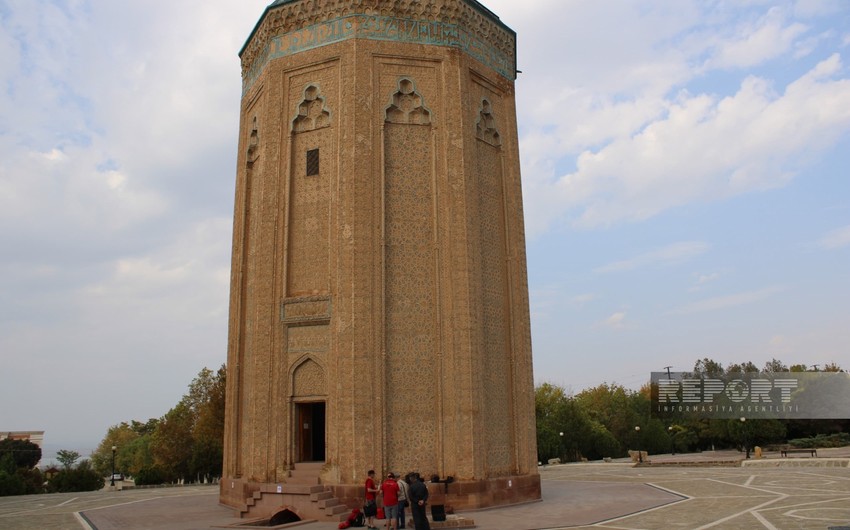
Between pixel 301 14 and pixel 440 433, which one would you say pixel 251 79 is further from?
pixel 440 433

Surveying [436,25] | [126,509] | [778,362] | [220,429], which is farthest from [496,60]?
[778,362]

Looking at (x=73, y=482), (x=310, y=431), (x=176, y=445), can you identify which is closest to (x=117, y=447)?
(x=176, y=445)

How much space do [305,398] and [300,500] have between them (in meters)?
2.18

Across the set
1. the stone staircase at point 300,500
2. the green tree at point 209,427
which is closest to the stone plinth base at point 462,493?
the stone staircase at point 300,500

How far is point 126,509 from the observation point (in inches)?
605

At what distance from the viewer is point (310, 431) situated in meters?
14.6

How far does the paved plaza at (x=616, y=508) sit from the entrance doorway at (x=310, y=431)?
1913 mm

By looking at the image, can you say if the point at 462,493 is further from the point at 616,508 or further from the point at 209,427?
the point at 209,427

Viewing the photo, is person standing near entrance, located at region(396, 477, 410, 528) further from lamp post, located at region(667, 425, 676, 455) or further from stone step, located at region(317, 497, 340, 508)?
lamp post, located at region(667, 425, 676, 455)

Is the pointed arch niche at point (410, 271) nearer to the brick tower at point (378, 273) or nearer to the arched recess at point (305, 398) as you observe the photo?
the brick tower at point (378, 273)

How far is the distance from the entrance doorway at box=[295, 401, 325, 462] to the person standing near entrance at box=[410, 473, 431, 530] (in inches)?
174

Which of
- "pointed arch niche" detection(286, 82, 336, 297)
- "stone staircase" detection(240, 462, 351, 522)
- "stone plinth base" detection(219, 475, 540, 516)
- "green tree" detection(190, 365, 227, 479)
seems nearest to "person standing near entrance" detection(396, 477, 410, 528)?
"stone staircase" detection(240, 462, 351, 522)

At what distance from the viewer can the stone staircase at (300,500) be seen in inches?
489

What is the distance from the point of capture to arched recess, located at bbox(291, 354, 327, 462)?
14.0 meters
